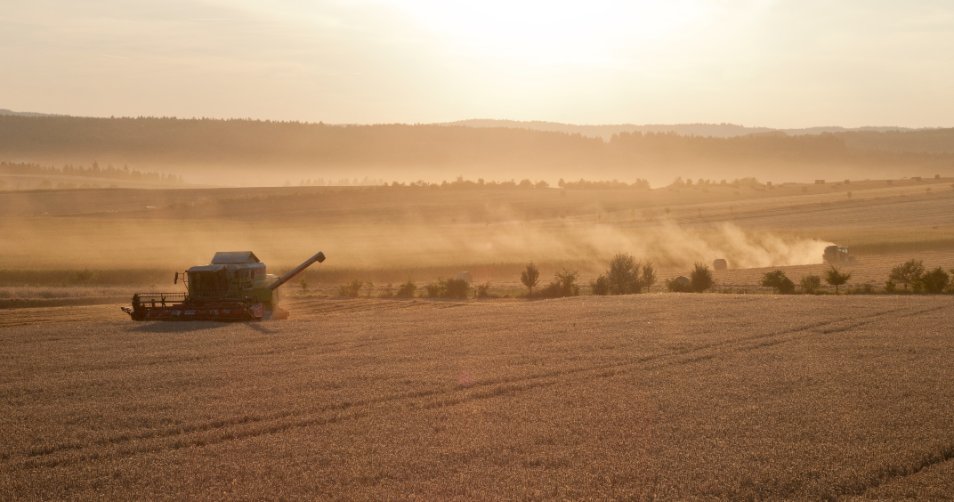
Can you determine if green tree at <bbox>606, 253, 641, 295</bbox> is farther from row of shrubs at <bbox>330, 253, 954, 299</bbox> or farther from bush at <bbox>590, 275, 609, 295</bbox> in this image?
bush at <bbox>590, 275, 609, 295</bbox>

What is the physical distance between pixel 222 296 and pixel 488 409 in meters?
19.6

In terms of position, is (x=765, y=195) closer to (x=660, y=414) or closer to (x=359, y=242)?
(x=359, y=242)

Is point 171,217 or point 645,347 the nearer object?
point 645,347

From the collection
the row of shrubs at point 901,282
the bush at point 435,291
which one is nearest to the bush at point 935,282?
the row of shrubs at point 901,282

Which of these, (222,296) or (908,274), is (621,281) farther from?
(222,296)

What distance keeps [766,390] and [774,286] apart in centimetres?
2798

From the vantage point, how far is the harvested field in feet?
46.9

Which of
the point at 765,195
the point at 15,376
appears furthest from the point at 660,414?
the point at 765,195

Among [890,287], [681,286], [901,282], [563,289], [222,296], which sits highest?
[222,296]

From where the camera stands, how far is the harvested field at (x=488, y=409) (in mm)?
14297

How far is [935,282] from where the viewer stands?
143ft

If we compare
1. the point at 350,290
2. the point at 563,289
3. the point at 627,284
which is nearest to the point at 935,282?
the point at 627,284

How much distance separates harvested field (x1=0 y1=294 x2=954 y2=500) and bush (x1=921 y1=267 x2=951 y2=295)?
467 inches

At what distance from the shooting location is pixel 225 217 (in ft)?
338
